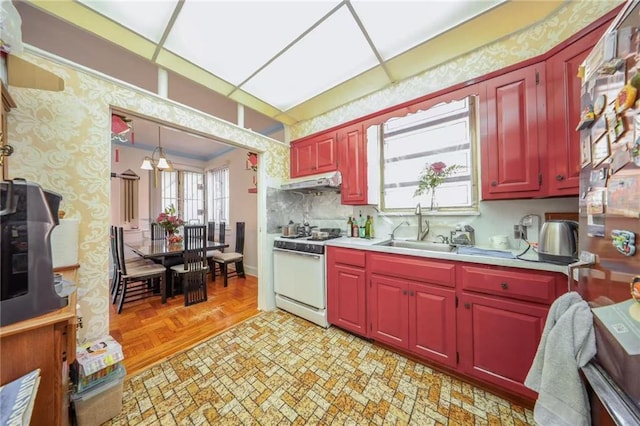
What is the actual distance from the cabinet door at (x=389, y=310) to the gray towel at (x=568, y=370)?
938mm

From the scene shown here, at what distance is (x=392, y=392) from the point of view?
1.38 meters

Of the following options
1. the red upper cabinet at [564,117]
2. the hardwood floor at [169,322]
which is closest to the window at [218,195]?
the hardwood floor at [169,322]

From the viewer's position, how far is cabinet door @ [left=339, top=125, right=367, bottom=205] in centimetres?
217

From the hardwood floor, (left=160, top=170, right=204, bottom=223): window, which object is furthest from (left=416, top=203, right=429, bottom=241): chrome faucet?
(left=160, top=170, right=204, bottom=223): window

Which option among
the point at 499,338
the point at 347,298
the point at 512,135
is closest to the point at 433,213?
the point at 512,135

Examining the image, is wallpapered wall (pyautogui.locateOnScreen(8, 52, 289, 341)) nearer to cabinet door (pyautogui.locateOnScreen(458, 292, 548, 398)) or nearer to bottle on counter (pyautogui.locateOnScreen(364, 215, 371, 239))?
bottle on counter (pyautogui.locateOnScreen(364, 215, 371, 239))

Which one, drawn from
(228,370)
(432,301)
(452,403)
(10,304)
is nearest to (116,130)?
(10,304)

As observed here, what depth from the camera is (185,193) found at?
5152 mm

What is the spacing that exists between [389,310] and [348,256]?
1.83ft

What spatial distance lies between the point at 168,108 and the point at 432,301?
2.64m

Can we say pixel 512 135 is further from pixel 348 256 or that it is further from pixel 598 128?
pixel 348 256

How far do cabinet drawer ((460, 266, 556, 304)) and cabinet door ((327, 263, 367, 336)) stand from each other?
80 centimetres

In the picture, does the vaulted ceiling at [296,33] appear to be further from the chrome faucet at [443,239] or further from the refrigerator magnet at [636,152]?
the chrome faucet at [443,239]

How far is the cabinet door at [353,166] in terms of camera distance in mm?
2172
